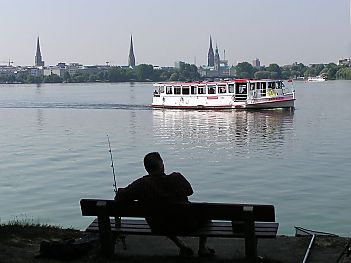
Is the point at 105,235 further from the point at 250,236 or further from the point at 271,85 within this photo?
the point at 271,85

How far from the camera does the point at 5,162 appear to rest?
2266cm

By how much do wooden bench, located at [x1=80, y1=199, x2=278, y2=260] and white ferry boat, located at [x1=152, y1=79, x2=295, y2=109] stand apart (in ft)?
160

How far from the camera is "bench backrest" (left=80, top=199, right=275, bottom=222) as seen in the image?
6.10 meters

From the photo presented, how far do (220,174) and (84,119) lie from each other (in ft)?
98.6

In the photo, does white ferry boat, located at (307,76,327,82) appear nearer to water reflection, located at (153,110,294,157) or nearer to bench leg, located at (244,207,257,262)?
water reflection, located at (153,110,294,157)

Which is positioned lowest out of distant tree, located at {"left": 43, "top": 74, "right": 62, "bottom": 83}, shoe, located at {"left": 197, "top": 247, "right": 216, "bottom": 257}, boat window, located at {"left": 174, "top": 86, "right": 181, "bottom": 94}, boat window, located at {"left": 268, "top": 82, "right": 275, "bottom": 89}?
distant tree, located at {"left": 43, "top": 74, "right": 62, "bottom": 83}

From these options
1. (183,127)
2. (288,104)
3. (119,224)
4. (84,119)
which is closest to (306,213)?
(119,224)

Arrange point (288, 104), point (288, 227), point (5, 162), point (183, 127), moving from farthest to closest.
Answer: point (288, 104), point (183, 127), point (5, 162), point (288, 227)

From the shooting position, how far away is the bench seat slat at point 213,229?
6371 millimetres

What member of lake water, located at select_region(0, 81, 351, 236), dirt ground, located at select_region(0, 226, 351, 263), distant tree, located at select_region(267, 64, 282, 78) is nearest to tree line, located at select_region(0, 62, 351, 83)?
distant tree, located at select_region(267, 64, 282, 78)

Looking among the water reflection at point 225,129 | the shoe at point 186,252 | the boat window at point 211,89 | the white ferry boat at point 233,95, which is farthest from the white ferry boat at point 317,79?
the shoe at point 186,252

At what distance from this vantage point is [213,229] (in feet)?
21.4

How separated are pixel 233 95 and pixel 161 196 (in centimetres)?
4991

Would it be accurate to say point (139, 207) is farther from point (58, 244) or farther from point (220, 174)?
point (220, 174)
